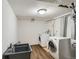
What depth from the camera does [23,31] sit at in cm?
541

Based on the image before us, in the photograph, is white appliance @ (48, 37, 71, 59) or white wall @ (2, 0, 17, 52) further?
white appliance @ (48, 37, 71, 59)

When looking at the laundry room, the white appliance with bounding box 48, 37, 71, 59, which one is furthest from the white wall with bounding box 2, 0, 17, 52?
A: the white appliance with bounding box 48, 37, 71, 59

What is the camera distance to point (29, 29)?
553 cm

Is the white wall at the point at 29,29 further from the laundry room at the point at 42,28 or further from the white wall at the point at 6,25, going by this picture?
the white wall at the point at 6,25

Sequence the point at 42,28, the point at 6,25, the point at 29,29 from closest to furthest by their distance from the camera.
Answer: the point at 6,25 → the point at 29,29 → the point at 42,28

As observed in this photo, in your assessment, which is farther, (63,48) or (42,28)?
(42,28)

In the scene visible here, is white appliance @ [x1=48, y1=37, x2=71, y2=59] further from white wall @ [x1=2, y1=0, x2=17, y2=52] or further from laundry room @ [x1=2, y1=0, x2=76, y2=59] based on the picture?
white wall @ [x1=2, y1=0, x2=17, y2=52]

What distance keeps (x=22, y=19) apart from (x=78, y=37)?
496 cm

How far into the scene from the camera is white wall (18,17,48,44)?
5353mm

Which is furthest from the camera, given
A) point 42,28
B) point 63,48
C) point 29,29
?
point 42,28

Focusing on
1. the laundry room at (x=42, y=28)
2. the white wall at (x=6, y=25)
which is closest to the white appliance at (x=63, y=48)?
the laundry room at (x=42, y=28)

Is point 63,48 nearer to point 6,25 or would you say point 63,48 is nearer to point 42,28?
point 6,25

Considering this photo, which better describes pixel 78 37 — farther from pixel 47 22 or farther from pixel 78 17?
pixel 47 22

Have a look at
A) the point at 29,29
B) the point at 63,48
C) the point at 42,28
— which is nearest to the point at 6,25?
the point at 63,48
